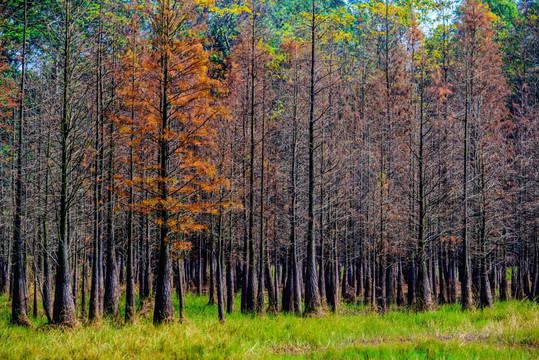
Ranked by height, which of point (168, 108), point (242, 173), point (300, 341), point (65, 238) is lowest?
point (300, 341)

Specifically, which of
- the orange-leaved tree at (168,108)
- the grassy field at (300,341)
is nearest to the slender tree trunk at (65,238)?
the grassy field at (300,341)

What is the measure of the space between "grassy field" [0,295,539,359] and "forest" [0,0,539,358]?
8cm

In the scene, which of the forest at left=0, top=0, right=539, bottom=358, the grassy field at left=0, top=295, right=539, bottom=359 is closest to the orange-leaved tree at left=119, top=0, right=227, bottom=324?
the forest at left=0, top=0, right=539, bottom=358

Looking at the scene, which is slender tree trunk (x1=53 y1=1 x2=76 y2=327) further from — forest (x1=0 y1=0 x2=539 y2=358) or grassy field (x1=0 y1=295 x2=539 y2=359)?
grassy field (x1=0 y1=295 x2=539 y2=359)

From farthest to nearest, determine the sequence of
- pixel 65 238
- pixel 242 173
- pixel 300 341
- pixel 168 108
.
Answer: pixel 242 173
pixel 168 108
pixel 65 238
pixel 300 341

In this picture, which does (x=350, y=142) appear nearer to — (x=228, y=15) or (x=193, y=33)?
(x=193, y=33)

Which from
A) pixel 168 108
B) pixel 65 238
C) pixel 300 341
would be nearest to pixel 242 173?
pixel 168 108

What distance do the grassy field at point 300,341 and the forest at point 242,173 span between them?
8cm

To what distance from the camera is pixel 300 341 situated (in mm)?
10328

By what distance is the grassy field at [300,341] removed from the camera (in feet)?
26.5

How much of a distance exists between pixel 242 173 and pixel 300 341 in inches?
522

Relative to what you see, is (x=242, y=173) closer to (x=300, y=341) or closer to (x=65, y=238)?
(x=65, y=238)

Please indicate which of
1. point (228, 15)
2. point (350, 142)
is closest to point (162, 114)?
point (350, 142)

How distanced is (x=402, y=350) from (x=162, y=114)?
1089 cm
